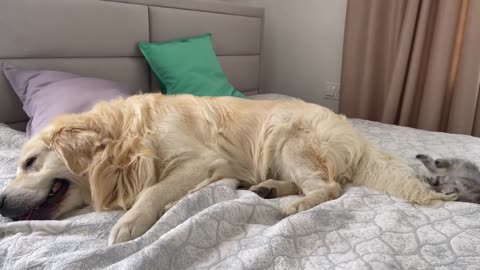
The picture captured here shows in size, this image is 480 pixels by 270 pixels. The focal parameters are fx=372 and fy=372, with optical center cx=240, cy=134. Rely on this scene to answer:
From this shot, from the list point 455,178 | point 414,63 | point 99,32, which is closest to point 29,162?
point 99,32

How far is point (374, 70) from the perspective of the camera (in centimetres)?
298

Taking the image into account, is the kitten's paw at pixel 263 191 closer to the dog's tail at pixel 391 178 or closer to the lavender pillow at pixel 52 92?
the dog's tail at pixel 391 178

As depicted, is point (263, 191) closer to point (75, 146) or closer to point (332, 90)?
point (75, 146)

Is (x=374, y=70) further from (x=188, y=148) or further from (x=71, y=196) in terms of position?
(x=71, y=196)

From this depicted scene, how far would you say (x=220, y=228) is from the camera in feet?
3.39

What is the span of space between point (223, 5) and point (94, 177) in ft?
6.41

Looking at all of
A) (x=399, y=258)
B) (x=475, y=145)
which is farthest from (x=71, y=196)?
(x=475, y=145)

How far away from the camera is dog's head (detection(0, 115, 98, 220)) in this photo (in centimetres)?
114

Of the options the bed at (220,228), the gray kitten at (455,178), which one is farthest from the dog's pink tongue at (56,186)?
the gray kitten at (455,178)

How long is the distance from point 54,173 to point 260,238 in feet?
2.28

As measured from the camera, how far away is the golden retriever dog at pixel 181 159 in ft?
3.87

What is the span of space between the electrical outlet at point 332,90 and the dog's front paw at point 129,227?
2.56 metres

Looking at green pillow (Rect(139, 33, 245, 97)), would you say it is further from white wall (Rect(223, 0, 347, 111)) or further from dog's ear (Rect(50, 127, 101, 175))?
white wall (Rect(223, 0, 347, 111))

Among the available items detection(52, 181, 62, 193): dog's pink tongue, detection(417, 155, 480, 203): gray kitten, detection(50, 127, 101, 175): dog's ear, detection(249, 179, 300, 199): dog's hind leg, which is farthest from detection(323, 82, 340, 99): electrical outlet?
detection(52, 181, 62, 193): dog's pink tongue
